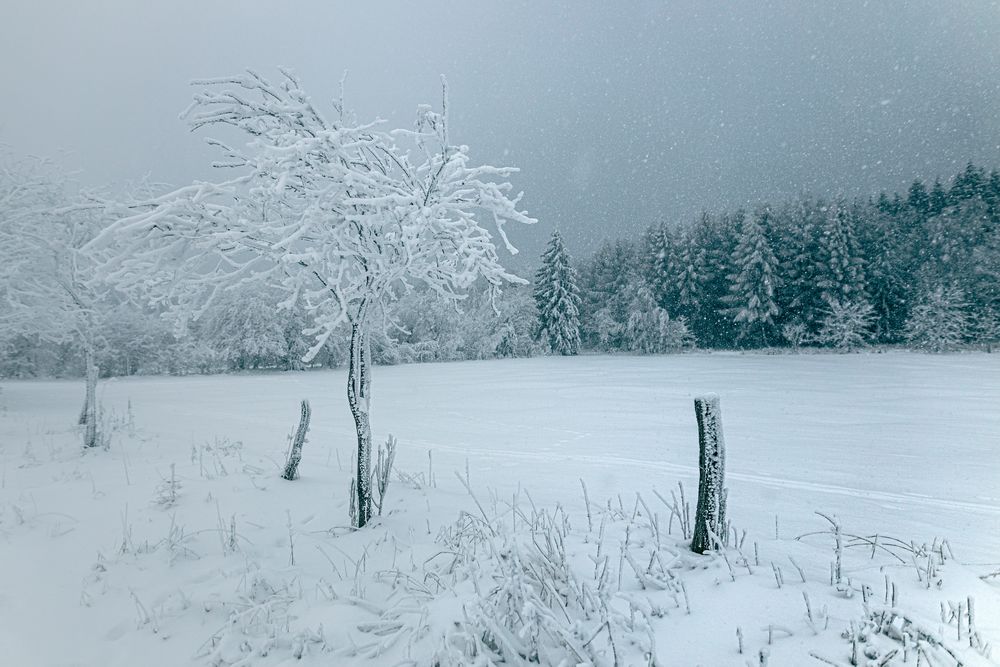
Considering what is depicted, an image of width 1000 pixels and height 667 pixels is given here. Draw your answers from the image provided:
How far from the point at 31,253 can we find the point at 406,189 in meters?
12.3

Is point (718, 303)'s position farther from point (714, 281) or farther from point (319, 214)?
point (319, 214)

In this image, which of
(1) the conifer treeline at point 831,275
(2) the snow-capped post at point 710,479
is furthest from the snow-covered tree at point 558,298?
(2) the snow-capped post at point 710,479

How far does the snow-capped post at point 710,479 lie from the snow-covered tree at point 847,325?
4188 centimetres

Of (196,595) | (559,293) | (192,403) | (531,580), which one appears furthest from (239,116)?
(559,293)

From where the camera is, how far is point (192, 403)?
2012 cm

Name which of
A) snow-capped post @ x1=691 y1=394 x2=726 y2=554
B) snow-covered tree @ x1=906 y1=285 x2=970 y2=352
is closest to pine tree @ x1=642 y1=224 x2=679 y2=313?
snow-covered tree @ x1=906 y1=285 x2=970 y2=352

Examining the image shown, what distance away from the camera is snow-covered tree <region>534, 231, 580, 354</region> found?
4912 centimetres

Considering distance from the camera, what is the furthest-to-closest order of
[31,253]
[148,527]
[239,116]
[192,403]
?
[192,403] → [31,253] → [148,527] → [239,116]

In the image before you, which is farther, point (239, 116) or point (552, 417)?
point (552, 417)

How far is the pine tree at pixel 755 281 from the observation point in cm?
4191

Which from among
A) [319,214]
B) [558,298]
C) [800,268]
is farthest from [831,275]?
[319,214]

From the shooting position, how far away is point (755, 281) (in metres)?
42.3

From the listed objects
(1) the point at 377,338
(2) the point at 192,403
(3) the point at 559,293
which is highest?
(3) the point at 559,293

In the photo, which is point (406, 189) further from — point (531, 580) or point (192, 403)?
point (192, 403)
